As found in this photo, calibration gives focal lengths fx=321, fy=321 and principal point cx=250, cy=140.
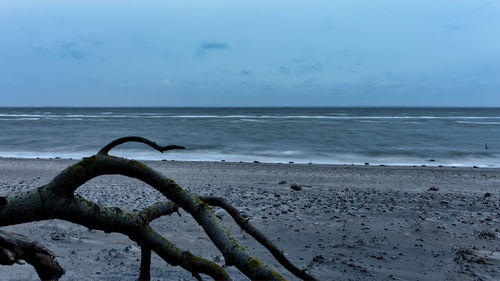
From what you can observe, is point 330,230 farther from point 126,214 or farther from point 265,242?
→ point 126,214

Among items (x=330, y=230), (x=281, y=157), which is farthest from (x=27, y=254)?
(x=281, y=157)

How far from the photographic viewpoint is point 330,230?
5984 mm

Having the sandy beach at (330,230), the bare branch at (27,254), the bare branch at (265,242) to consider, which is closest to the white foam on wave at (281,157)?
the sandy beach at (330,230)

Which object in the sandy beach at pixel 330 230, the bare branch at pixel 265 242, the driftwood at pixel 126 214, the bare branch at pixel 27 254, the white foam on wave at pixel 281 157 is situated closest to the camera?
the driftwood at pixel 126 214

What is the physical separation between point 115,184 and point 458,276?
30.1ft

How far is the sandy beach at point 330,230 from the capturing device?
429 centimetres

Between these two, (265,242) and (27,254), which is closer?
(265,242)

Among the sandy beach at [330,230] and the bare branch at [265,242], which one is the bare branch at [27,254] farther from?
the sandy beach at [330,230]

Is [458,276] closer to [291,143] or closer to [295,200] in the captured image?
[295,200]

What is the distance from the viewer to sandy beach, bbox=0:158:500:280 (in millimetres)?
4293

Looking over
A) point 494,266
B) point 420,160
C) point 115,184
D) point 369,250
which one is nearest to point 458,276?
point 494,266

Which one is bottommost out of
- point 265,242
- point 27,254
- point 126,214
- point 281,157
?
point 281,157

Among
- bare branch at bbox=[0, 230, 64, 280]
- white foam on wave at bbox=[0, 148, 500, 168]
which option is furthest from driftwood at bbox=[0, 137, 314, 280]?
white foam on wave at bbox=[0, 148, 500, 168]

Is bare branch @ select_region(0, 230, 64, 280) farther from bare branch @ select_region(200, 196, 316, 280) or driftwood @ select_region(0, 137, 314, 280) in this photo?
bare branch @ select_region(200, 196, 316, 280)
